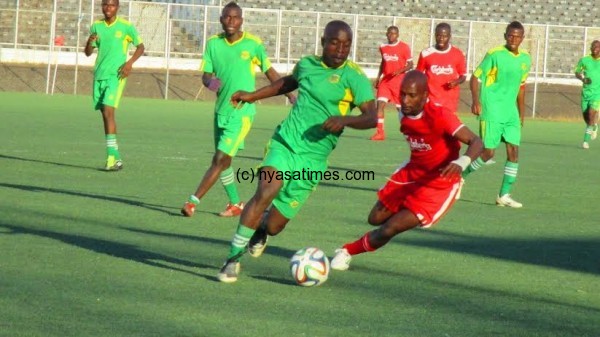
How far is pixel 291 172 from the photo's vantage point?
8664mm

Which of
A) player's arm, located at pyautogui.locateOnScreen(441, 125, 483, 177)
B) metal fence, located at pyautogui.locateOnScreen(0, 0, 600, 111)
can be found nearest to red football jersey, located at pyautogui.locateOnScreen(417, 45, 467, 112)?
player's arm, located at pyautogui.locateOnScreen(441, 125, 483, 177)

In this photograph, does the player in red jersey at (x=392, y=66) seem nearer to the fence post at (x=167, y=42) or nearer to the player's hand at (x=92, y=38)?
the player's hand at (x=92, y=38)

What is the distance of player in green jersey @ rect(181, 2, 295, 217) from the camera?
479 inches

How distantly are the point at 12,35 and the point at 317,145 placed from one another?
3408 centimetres

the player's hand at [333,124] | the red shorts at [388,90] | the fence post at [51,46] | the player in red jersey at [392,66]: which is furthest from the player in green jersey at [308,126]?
the fence post at [51,46]

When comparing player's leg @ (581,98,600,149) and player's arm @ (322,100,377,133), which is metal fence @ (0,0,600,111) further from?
player's arm @ (322,100,377,133)

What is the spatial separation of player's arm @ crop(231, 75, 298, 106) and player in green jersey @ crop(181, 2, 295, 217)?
9.73 ft

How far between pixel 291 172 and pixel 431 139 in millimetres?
1109

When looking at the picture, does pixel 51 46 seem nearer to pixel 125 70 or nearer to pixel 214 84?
pixel 125 70

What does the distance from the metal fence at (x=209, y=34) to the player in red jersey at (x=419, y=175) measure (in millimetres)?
31478

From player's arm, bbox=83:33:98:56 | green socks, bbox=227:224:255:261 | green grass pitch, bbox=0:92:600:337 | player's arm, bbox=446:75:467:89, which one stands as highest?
player's arm, bbox=83:33:98:56

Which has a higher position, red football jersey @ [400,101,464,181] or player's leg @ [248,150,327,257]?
red football jersey @ [400,101,464,181]

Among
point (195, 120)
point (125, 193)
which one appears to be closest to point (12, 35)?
point (195, 120)

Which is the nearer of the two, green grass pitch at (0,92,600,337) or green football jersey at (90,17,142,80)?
green grass pitch at (0,92,600,337)
